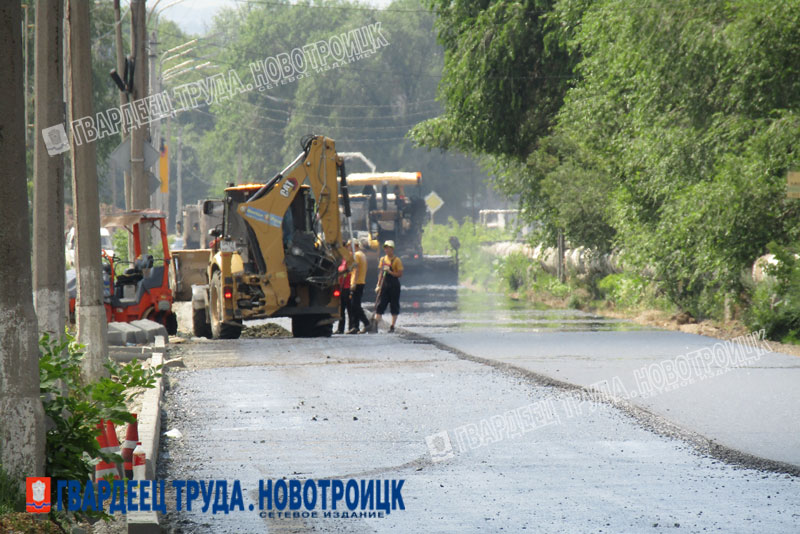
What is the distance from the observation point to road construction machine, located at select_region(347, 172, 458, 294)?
133 feet

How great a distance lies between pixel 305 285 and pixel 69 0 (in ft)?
30.3

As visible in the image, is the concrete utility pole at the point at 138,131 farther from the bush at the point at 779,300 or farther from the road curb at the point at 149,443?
the bush at the point at 779,300

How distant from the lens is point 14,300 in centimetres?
688

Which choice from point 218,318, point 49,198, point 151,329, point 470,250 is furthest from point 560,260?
point 49,198

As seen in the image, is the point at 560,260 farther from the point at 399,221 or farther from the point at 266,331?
the point at 266,331

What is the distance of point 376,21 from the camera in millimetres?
94312

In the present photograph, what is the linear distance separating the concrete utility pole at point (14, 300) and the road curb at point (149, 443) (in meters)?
0.61

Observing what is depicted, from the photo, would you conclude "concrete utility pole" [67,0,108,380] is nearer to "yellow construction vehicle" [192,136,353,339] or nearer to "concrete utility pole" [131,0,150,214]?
"yellow construction vehicle" [192,136,353,339]

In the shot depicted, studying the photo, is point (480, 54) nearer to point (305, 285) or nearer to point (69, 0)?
point (305, 285)

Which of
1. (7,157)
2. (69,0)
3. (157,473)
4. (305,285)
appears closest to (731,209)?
(305,285)

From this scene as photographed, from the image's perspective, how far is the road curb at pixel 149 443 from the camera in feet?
22.5

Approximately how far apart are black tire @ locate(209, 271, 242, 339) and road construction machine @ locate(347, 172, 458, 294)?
1576cm

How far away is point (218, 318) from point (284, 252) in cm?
174

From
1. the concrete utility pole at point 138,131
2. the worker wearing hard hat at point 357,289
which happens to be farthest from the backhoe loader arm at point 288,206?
the concrete utility pole at point 138,131
